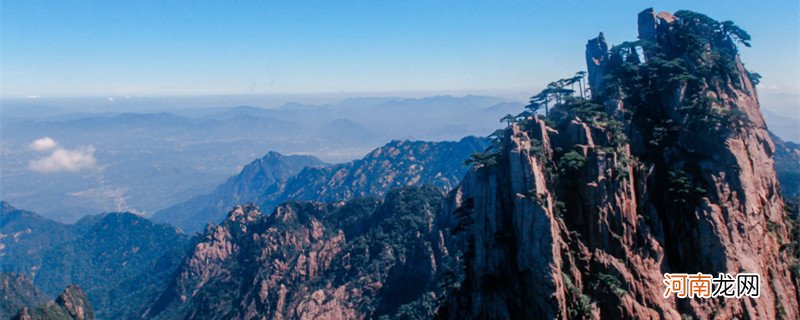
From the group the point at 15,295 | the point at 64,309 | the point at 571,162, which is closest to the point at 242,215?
the point at 15,295

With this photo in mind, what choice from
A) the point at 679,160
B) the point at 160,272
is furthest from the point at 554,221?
the point at 160,272

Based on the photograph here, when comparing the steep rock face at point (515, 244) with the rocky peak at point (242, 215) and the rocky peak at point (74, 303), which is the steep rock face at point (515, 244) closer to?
the rocky peak at point (74, 303)

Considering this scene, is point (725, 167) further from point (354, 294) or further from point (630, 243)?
point (354, 294)

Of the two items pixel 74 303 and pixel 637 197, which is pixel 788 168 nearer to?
pixel 637 197

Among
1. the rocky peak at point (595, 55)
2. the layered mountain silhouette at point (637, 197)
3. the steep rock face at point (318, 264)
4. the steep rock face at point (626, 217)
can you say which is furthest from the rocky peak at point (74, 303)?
the rocky peak at point (595, 55)

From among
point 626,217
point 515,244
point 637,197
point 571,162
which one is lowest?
point 515,244

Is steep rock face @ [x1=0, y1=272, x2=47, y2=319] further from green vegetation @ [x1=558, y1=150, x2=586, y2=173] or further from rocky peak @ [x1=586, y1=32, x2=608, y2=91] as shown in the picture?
rocky peak @ [x1=586, y1=32, x2=608, y2=91]

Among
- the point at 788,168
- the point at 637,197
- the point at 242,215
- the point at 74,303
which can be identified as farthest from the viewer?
the point at 242,215
